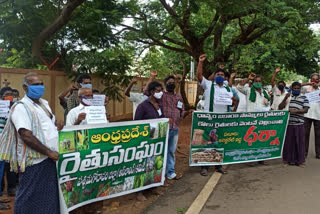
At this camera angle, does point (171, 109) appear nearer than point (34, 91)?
No

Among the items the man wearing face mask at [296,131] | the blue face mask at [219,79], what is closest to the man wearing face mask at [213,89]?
the blue face mask at [219,79]

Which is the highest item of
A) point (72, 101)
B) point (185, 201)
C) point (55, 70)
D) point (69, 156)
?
point (55, 70)

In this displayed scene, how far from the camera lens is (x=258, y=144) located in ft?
21.2

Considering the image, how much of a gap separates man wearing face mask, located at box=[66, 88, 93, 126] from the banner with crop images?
0.30 m

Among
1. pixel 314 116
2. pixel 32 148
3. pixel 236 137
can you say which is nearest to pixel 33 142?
pixel 32 148

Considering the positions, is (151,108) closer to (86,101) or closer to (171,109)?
(171,109)

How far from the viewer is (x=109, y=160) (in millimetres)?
3955

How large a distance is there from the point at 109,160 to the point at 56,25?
15.1 feet

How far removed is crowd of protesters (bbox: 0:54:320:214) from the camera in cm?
287

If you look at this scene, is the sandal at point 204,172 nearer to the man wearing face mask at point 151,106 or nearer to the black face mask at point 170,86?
the man wearing face mask at point 151,106

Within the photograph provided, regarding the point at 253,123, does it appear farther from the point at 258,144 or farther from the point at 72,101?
the point at 72,101

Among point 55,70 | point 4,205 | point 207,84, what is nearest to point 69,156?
point 4,205

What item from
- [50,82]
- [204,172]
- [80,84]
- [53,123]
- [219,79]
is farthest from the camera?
[50,82]

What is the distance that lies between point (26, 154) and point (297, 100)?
5.73 m
